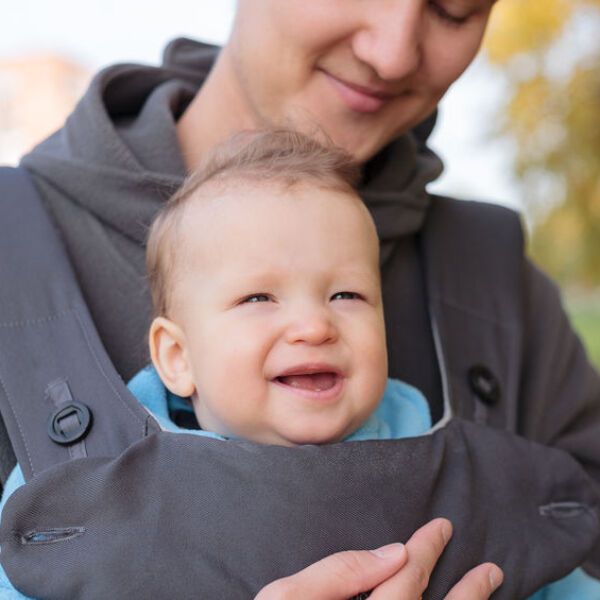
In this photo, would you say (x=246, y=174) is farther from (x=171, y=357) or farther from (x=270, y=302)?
(x=171, y=357)

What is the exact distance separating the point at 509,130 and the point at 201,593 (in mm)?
8635

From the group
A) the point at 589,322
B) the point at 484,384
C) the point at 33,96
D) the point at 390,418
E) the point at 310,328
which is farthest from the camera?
the point at 33,96

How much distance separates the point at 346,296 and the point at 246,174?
0.91ft

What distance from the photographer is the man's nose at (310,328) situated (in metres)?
1.54

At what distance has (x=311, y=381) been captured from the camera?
160cm

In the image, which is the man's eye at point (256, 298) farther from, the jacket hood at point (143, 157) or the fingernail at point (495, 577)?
the fingernail at point (495, 577)

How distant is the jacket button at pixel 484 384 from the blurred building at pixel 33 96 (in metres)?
27.1

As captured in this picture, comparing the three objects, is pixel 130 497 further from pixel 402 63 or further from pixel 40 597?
pixel 402 63

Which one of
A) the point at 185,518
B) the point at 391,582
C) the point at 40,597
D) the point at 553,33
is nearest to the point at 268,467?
the point at 185,518

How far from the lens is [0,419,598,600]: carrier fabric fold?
1432 millimetres

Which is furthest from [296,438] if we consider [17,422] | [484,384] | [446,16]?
[446,16]

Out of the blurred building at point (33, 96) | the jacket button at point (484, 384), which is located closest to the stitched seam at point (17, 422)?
the jacket button at point (484, 384)

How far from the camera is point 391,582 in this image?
1.46m

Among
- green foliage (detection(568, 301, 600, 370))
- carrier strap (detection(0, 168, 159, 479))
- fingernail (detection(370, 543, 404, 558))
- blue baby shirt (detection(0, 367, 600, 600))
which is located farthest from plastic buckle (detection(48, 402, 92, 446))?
green foliage (detection(568, 301, 600, 370))
